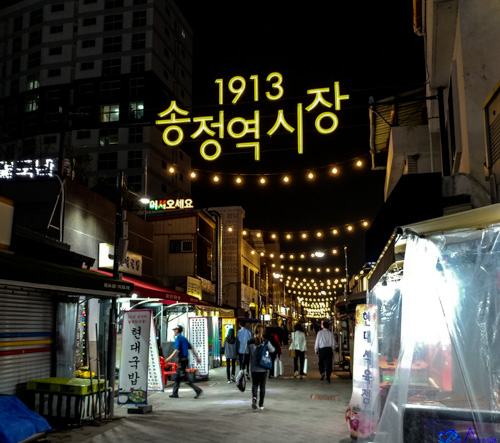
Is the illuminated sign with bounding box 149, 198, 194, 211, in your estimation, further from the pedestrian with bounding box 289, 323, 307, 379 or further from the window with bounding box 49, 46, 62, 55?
the window with bounding box 49, 46, 62, 55

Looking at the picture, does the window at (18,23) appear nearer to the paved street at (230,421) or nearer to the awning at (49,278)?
the paved street at (230,421)

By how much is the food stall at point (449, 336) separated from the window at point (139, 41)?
6445 cm

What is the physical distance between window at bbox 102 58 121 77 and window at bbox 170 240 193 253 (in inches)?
1701

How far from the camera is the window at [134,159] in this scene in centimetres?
6041

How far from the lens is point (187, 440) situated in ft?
28.9

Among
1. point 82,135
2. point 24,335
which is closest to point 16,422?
point 24,335

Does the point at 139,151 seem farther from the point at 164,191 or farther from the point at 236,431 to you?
the point at 236,431

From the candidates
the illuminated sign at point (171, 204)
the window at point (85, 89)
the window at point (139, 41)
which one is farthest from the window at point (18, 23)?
the illuminated sign at point (171, 204)

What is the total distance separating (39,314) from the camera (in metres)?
10.9

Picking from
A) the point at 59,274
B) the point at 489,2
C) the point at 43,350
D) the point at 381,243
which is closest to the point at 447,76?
the point at 489,2

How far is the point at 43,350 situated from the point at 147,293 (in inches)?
163

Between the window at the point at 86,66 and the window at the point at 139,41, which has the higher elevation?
the window at the point at 139,41

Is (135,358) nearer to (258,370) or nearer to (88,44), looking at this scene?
(258,370)

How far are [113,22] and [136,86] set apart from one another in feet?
30.8
